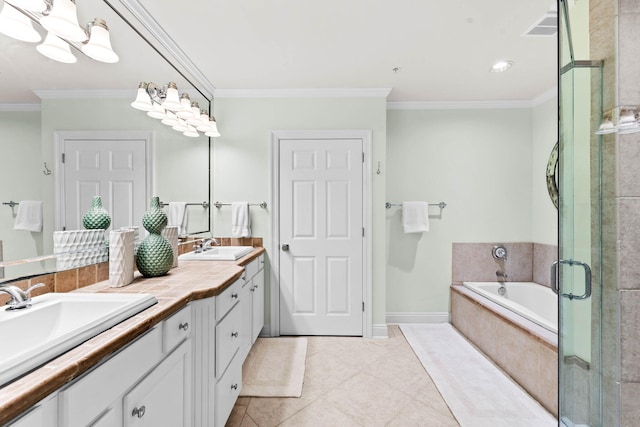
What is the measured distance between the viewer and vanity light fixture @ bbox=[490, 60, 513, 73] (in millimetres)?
2532

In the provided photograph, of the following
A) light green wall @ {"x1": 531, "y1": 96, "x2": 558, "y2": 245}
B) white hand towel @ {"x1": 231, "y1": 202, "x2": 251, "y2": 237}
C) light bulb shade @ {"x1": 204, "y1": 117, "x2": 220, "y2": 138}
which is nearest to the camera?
light bulb shade @ {"x1": 204, "y1": 117, "x2": 220, "y2": 138}

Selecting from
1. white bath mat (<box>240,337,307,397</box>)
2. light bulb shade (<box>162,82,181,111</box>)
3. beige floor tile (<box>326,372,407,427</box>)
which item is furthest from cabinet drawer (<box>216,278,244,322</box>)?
light bulb shade (<box>162,82,181,111</box>)

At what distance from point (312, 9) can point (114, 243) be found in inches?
65.6

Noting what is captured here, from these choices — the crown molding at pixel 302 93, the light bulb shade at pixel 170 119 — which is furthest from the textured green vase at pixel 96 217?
the crown molding at pixel 302 93

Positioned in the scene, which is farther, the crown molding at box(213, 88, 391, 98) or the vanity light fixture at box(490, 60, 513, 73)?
the crown molding at box(213, 88, 391, 98)

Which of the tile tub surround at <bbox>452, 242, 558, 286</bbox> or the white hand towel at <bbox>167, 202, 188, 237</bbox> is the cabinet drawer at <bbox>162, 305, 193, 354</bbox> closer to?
the white hand towel at <bbox>167, 202, 188, 237</bbox>

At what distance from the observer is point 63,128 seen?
4.59ft

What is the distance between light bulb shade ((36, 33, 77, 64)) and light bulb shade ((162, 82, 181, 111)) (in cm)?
72

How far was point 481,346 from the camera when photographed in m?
2.76

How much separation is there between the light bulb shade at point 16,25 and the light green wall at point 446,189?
291 centimetres

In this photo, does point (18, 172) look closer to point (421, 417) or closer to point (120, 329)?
point (120, 329)

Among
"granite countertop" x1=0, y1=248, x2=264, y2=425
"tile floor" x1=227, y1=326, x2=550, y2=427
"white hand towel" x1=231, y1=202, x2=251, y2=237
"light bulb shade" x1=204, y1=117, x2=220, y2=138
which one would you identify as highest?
"light bulb shade" x1=204, y1=117, x2=220, y2=138

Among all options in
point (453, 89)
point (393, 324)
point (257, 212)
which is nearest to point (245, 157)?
point (257, 212)

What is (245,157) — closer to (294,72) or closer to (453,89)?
(294,72)
